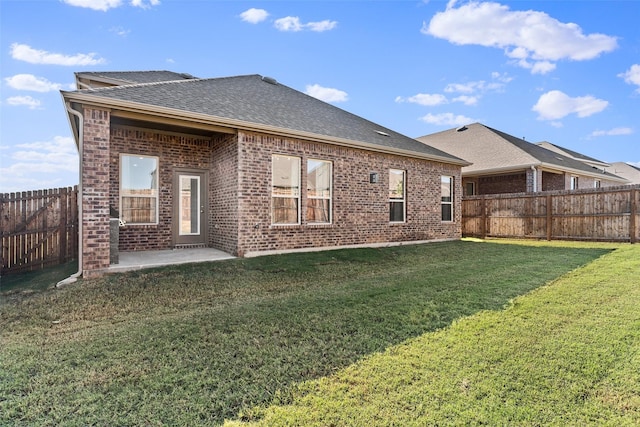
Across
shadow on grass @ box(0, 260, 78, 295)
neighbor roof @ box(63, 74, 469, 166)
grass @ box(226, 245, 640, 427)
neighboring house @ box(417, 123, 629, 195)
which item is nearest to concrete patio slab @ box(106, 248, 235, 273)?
shadow on grass @ box(0, 260, 78, 295)

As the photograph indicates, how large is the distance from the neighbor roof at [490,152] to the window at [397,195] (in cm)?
496

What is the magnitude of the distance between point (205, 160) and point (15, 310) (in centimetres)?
573

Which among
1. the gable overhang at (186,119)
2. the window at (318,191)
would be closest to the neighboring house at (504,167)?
the gable overhang at (186,119)

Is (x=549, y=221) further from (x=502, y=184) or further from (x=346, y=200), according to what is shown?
(x=346, y=200)

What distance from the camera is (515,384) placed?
101 inches

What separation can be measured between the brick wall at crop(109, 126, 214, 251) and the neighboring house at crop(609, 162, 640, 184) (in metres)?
36.7

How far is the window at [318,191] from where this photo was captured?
30.7ft

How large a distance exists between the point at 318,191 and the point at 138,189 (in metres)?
4.80

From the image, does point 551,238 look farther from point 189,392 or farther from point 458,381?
point 189,392

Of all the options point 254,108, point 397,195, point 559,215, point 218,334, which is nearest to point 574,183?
point 559,215

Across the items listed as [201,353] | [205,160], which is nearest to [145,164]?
[205,160]

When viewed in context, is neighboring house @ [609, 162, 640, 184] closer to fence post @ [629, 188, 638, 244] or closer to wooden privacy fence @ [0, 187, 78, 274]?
fence post @ [629, 188, 638, 244]

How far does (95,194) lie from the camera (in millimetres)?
6312

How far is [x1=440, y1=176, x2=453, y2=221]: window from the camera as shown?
12.9 meters
